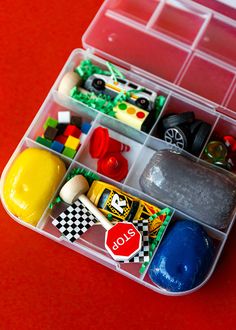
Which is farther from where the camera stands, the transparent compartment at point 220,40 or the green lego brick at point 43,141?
the transparent compartment at point 220,40

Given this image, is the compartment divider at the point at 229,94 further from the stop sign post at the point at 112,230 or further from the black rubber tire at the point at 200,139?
the stop sign post at the point at 112,230

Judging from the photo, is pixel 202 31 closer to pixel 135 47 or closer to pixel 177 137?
pixel 135 47

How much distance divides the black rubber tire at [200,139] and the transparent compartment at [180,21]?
0.81 feet

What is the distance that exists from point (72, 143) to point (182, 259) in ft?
1.21

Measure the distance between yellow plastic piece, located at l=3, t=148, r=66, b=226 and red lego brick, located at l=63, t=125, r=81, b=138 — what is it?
10 cm

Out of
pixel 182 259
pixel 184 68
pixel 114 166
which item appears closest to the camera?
pixel 182 259

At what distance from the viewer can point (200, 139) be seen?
1.11m

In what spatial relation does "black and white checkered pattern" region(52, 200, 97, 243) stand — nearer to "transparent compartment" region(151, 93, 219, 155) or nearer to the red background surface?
the red background surface

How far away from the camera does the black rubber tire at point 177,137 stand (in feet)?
3.63

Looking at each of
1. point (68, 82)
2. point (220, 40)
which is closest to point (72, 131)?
point (68, 82)

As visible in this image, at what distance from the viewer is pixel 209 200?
3.37 feet

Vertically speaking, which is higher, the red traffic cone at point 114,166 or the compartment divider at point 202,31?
the compartment divider at point 202,31

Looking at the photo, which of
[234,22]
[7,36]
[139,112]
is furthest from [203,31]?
[7,36]

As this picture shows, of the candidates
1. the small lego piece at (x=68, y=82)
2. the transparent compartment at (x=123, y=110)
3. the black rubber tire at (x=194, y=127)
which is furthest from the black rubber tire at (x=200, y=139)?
the small lego piece at (x=68, y=82)
